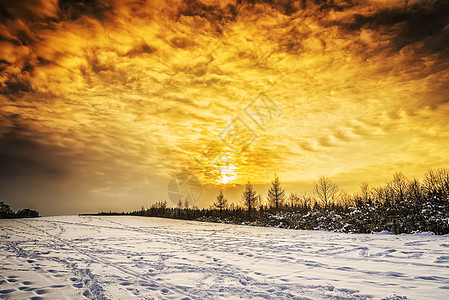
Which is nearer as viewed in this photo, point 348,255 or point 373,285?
point 373,285

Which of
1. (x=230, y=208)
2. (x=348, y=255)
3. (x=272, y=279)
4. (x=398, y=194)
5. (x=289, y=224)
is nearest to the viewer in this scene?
(x=272, y=279)

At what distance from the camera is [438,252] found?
270 inches

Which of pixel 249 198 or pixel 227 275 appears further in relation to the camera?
pixel 249 198

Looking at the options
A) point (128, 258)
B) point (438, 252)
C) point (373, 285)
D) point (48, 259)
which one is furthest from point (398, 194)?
point (48, 259)

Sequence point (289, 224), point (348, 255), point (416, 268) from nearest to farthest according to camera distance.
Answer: point (416, 268) < point (348, 255) < point (289, 224)

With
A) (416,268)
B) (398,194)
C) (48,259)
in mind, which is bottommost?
(48,259)

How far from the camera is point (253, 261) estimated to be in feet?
21.6

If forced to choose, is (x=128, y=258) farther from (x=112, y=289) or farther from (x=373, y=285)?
(x=373, y=285)

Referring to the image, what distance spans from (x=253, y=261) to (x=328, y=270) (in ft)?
7.04

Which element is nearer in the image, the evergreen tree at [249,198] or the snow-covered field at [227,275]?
the snow-covered field at [227,275]

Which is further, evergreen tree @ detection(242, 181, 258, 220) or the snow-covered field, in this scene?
evergreen tree @ detection(242, 181, 258, 220)

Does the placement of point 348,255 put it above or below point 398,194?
below

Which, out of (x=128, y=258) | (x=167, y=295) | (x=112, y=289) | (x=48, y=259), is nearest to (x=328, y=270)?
(x=167, y=295)

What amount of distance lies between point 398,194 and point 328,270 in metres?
30.7
